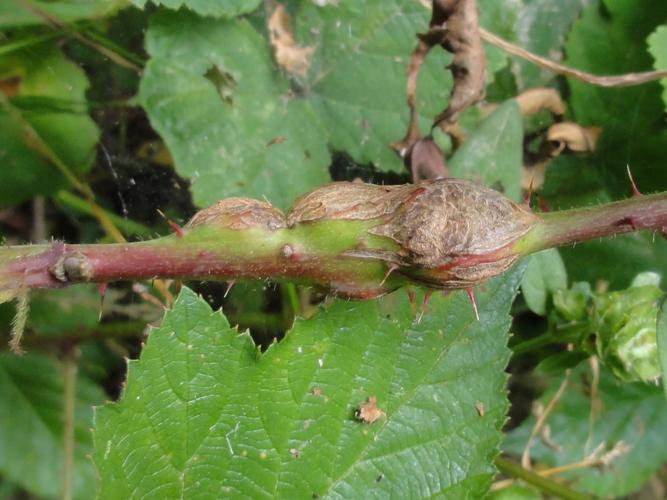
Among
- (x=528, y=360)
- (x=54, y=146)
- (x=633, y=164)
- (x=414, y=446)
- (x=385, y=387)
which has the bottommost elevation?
(x=528, y=360)

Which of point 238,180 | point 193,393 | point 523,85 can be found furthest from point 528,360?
point 193,393

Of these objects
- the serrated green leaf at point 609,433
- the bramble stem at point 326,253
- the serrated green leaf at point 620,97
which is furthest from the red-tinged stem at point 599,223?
the serrated green leaf at point 609,433

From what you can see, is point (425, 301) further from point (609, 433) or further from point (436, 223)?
point (609, 433)

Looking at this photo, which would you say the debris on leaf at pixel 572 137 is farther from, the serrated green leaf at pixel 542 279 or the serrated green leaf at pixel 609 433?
the serrated green leaf at pixel 609 433

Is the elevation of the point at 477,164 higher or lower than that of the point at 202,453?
higher

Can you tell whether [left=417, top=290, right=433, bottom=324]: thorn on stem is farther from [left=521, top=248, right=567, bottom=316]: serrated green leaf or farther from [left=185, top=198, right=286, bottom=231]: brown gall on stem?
[left=521, top=248, right=567, bottom=316]: serrated green leaf

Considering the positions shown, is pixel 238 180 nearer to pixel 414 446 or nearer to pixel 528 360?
pixel 414 446

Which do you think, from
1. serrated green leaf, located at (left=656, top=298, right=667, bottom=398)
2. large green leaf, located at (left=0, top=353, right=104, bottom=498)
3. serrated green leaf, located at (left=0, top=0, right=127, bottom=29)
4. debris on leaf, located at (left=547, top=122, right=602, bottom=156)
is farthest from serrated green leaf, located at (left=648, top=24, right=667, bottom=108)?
large green leaf, located at (left=0, top=353, right=104, bottom=498)

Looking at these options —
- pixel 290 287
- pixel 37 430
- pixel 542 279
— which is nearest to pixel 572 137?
pixel 542 279
